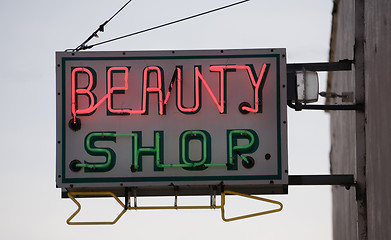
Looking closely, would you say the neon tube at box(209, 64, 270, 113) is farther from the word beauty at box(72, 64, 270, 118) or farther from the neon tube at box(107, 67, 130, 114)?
the neon tube at box(107, 67, 130, 114)

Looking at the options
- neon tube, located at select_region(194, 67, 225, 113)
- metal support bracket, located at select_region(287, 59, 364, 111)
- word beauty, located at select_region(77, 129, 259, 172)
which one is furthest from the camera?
metal support bracket, located at select_region(287, 59, 364, 111)

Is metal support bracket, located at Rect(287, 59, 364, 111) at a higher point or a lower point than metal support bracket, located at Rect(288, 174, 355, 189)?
higher

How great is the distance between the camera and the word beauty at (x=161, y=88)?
12156 millimetres

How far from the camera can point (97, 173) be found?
39.8 feet

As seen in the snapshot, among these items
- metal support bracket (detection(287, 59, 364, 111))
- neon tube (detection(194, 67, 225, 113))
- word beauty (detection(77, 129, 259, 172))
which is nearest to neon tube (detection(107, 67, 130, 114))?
word beauty (detection(77, 129, 259, 172))

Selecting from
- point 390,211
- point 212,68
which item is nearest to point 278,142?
point 212,68

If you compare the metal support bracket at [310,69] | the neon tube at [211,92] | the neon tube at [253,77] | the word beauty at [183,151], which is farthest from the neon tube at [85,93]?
the metal support bracket at [310,69]

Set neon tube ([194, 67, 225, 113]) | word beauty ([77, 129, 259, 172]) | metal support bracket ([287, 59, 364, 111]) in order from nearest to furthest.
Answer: word beauty ([77, 129, 259, 172]), neon tube ([194, 67, 225, 113]), metal support bracket ([287, 59, 364, 111])

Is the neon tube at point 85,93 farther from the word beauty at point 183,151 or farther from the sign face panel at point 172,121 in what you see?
the word beauty at point 183,151

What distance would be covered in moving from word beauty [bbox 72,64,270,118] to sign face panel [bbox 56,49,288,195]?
0.01 m

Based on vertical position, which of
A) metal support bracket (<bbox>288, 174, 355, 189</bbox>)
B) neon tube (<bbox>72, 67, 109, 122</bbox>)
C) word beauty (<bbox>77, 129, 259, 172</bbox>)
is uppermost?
neon tube (<bbox>72, 67, 109, 122</bbox>)

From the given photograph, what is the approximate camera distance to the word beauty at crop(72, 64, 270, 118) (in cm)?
1216

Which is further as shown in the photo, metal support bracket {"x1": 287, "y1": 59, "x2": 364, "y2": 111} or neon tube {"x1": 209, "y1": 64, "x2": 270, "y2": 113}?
metal support bracket {"x1": 287, "y1": 59, "x2": 364, "y2": 111}

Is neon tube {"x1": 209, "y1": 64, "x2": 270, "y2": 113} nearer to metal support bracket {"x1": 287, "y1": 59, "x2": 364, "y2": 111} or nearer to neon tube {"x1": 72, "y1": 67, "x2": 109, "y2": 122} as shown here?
metal support bracket {"x1": 287, "y1": 59, "x2": 364, "y2": 111}
